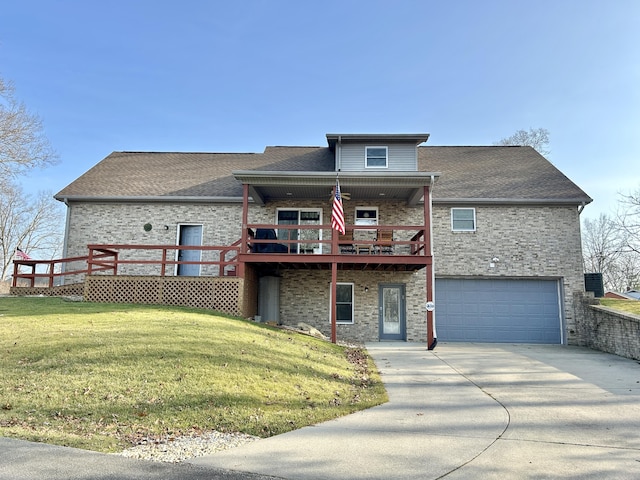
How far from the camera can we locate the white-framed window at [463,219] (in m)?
16.3

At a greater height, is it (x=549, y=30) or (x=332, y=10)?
(x=332, y=10)

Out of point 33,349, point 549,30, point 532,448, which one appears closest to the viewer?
point 532,448

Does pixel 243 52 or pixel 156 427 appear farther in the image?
pixel 243 52

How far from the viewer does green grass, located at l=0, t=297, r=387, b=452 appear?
199 inches

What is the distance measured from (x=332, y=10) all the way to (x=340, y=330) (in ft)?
35.9

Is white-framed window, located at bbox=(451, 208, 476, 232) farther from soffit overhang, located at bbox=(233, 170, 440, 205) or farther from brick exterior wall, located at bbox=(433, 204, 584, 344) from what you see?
soffit overhang, located at bbox=(233, 170, 440, 205)

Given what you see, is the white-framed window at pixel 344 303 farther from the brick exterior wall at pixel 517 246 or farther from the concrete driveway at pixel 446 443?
the concrete driveway at pixel 446 443

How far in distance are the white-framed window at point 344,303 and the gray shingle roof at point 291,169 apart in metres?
4.49

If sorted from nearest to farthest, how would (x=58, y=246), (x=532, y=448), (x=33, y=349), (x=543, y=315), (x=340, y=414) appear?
(x=532, y=448)
(x=340, y=414)
(x=33, y=349)
(x=543, y=315)
(x=58, y=246)

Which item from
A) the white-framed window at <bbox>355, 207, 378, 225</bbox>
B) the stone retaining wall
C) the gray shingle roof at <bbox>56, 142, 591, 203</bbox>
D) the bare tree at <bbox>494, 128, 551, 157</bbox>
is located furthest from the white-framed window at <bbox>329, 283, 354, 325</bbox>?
the bare tree at <bbox>494, 128, 551, 157</bbox>

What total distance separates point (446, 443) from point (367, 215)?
476 inches

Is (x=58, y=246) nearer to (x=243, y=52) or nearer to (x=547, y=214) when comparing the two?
(x=243, y=52)

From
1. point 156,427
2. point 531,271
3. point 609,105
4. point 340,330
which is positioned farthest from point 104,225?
point 609,105

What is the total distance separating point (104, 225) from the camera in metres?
16.3
